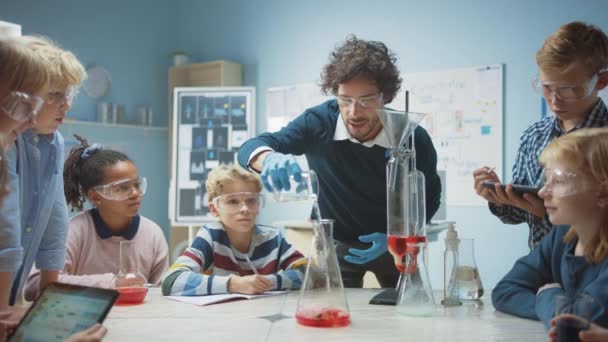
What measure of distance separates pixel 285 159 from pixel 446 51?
9.54ft

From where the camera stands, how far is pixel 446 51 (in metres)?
4.21

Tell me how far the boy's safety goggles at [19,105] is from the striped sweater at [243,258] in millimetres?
692

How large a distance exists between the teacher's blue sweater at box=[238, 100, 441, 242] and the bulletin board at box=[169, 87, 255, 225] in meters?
2.86

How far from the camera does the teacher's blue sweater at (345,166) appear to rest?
2027 mm

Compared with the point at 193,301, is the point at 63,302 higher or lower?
higher

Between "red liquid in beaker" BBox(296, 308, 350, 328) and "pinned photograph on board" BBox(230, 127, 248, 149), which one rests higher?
"pinned photograph on board" BBox(230, 127, 248, 149)

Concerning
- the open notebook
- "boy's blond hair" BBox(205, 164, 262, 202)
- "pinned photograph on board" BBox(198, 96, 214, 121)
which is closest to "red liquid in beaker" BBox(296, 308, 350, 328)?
the open notebook

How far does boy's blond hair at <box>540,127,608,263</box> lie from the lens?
131 cm

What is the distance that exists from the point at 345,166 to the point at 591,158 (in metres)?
0.90

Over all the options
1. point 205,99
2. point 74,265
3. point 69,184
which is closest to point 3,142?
point 74,265

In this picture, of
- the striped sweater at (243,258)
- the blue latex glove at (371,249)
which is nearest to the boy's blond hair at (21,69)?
the striped sweater at (243,258)

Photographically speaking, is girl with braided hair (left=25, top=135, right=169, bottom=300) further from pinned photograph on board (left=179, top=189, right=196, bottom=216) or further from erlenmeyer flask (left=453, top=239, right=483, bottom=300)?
pinned photograph on board (left=179, top=189, right=196, bottom=216)

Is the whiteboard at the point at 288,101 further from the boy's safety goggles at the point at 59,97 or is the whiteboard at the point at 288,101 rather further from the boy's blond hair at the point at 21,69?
the boy's blond hair at the point at 21,69

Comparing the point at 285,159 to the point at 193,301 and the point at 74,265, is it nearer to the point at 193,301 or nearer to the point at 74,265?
the point at 193,301
